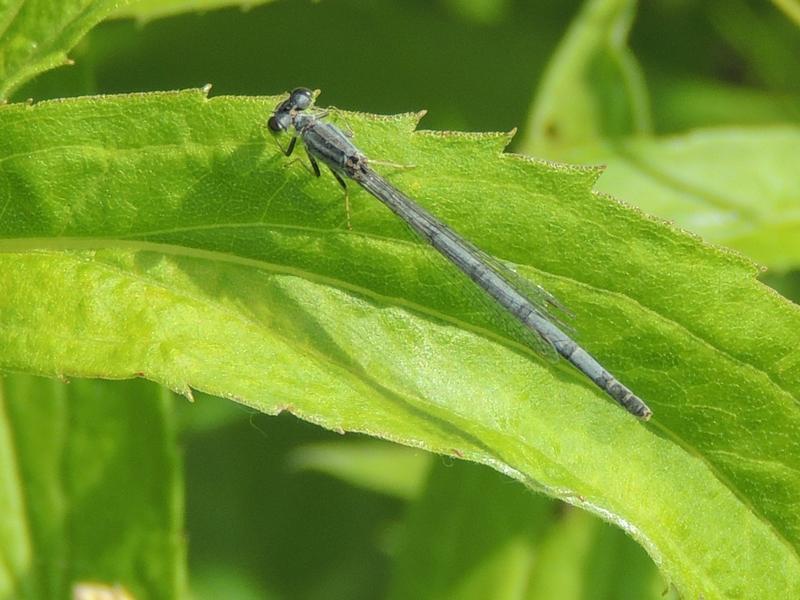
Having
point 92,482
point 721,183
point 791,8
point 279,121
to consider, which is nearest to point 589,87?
point 721,183

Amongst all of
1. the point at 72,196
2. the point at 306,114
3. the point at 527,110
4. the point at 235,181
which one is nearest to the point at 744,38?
the point at 527,110

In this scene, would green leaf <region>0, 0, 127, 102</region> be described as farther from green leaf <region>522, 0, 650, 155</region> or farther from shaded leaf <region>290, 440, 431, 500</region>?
shaded leaf <region>290, 440, 431, 500</region>

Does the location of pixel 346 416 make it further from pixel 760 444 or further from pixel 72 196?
pixel 760 444

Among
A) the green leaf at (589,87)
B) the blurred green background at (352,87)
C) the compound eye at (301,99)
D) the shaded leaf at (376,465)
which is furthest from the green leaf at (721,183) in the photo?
the shaded leaf at (376,465)

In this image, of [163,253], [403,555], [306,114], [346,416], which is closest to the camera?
[346,416]

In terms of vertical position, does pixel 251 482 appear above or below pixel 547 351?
above

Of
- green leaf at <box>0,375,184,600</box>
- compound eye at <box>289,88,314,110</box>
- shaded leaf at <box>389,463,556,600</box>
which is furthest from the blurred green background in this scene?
compound eye at <box>289,88,314,110</box>

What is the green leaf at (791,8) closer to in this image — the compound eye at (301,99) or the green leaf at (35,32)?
the compound eye at (301,99)
